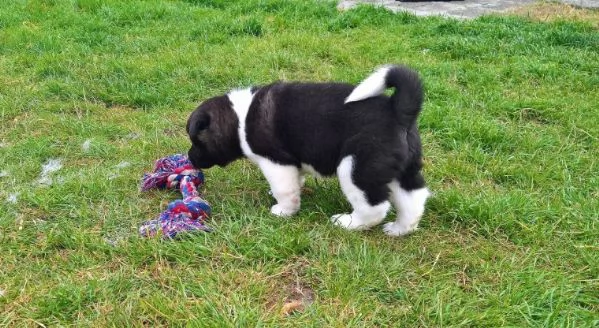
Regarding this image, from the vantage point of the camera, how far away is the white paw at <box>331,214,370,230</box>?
12.0 ft

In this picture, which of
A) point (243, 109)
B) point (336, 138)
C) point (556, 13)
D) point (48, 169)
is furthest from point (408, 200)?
point (556, 13)

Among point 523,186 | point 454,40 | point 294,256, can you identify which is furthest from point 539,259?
point 454,40

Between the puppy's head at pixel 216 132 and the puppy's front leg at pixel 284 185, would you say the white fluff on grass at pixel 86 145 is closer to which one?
→ the puppy's head at pixel 216 132

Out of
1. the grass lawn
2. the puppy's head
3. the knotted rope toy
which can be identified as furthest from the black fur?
the grass lawn

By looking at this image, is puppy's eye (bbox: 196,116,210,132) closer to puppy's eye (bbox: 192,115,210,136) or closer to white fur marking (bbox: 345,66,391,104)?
puppy's eye (bbox: 192,115,210,136)

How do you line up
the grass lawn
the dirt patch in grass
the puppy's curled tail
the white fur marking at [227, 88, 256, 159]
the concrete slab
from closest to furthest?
1. the grass lawn
2. the puppy's curled tail
3. the white fur marking at [227, 88, 256, 159]
4. the dirt patch in grass
5. the concrete slab

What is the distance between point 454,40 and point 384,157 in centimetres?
445

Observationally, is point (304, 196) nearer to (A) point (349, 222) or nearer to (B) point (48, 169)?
(A) point (349, 222)

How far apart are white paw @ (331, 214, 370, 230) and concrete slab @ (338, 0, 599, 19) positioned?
6004mm

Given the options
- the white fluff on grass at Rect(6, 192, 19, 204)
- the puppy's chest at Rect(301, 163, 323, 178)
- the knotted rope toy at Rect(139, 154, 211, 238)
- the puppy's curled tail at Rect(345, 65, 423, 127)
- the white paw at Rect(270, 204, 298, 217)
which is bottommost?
the white fluff on grass at Rect(6, 192, 19, 204)

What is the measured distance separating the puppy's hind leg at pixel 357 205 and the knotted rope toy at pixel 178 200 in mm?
856

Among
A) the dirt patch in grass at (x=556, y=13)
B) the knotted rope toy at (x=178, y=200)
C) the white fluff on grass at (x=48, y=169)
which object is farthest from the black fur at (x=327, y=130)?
the dirt patch in grass at (x=556, y=13)

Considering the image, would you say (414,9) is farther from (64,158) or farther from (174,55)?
(64,158)

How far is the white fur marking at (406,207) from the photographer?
3586mm
